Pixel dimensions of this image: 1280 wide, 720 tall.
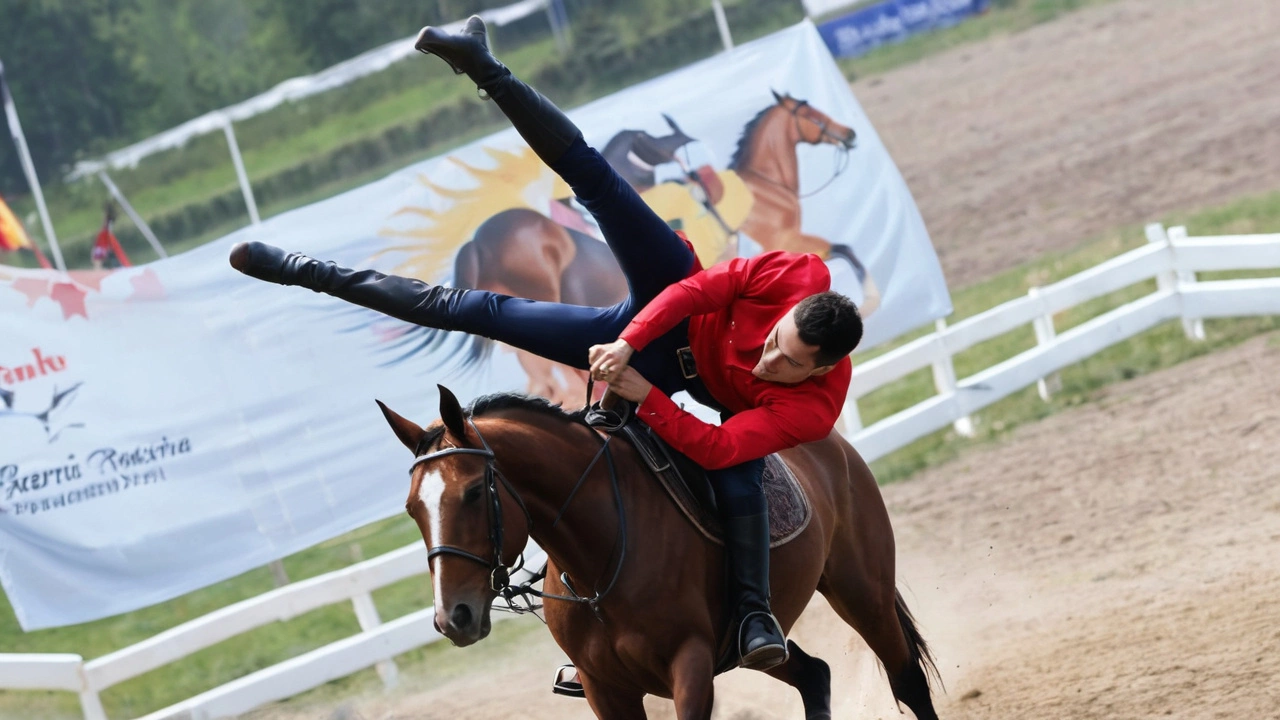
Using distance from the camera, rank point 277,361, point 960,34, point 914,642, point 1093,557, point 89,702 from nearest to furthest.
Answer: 1. point 914,642
2. point 89,702
3. point 277,361
4. point 1093,557
5. point 960,34

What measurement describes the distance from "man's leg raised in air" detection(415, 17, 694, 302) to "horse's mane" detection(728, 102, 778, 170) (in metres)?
4.21

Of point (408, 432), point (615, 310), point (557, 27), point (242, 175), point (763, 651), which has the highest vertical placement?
point (557, 27)

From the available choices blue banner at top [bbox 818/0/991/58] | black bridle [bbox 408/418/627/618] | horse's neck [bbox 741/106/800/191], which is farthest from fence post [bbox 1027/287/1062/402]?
blue banner at top [bbox 818/0/991/58]

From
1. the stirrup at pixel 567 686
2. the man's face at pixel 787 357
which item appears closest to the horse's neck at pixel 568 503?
the man's face at pixel 787 357

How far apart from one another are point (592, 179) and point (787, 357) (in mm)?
908

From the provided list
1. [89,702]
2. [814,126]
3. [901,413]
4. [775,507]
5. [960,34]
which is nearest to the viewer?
[775,507]

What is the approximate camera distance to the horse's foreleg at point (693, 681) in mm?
4031

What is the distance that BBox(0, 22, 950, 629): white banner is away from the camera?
22.6 ft

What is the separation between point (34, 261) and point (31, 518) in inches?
976

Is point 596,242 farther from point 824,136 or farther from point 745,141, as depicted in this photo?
point 824,136

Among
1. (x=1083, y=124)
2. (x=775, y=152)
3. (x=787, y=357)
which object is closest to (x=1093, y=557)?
(x=775, y=152)

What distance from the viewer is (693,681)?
4.08 m

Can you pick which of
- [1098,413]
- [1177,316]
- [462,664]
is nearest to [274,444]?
[462,664]

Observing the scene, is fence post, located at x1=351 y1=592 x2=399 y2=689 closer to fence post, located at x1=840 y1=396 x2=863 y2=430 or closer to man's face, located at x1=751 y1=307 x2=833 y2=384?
fence post, located at x1=840 y1=396 x2=863 y2=430
